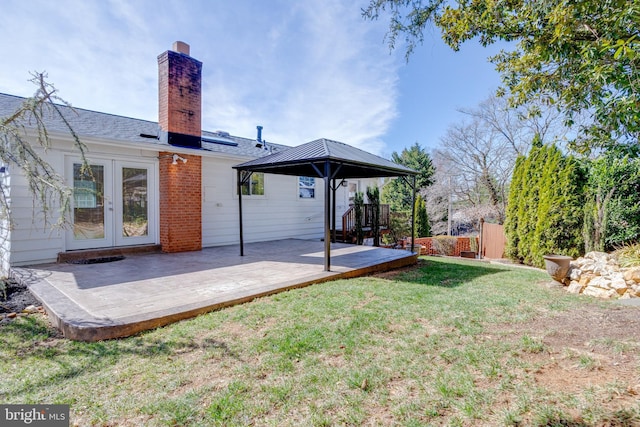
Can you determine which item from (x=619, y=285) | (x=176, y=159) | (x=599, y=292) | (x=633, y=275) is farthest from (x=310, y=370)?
(x=176, y=159)

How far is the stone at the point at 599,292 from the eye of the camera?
15.8 feet

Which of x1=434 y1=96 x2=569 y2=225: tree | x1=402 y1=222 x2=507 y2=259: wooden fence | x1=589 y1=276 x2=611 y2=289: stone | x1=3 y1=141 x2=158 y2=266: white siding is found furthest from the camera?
x1=434 y1=96 x2=569 y2=225: tree

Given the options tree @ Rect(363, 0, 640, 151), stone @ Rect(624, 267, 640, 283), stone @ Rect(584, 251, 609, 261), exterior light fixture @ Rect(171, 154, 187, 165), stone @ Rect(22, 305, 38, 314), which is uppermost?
tree @ Rect(363, 0, 640, 151)

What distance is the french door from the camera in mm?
6887

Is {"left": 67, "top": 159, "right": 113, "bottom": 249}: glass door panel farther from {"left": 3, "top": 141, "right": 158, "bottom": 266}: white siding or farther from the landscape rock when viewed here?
the landscape rock

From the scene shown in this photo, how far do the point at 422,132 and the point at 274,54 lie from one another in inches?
805

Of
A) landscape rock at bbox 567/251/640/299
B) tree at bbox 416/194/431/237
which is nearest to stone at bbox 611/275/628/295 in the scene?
landscape rock at bbox 567/251/640/299

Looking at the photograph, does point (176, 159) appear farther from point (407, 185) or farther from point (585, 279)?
point (407, 185)

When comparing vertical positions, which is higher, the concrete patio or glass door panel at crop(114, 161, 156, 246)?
glass door panel at crop(114, 161, 156, 246)

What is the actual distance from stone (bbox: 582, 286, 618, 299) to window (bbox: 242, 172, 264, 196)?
850cm

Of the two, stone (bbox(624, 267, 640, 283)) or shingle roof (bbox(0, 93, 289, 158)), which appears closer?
stone (bbox(624, 267, 640, 283))

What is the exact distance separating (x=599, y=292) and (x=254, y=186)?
28.6ft

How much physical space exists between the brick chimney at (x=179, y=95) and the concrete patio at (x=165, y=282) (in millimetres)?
3135

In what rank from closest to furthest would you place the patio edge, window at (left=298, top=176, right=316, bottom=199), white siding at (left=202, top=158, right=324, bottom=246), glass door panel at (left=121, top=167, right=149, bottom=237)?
1. the patio edge
2. glass door panel at (left=121, top=167, right=149, bottom=237)
3. white siding at (left=202, top=158, right=324, bottom=246)
4. window at (left=298, top=176, right=316, bottom=199)
